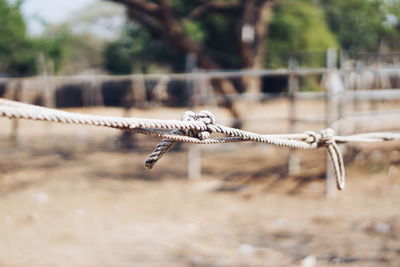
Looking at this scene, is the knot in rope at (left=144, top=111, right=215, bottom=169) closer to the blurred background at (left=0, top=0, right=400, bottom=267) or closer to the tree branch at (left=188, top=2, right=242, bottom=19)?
the blurred background at (left=0, top=0, right=400, bottom=267)

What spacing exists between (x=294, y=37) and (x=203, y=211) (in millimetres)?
12836

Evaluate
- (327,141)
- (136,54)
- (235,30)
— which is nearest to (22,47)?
(136,54)

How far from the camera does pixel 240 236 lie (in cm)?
374

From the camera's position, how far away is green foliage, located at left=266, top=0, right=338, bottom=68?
1575 centimetres

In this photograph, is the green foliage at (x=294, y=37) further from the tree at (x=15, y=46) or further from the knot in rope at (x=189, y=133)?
the knot in rope at (x=189, y=133)

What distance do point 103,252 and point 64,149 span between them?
491 centimetres

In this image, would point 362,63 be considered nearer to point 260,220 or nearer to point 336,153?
point 260,220

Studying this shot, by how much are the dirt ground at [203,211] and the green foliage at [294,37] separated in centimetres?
941

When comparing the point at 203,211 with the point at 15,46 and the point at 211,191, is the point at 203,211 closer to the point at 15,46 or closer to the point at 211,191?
the point at 211,191

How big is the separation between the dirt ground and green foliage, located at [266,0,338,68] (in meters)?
9.41

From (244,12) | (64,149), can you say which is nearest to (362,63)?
(244,12)

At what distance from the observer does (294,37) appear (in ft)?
53.1

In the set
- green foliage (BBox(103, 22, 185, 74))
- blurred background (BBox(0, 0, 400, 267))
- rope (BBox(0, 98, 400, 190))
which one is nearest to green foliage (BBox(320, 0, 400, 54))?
green foliage (BBox(103, 22, 185, 74))

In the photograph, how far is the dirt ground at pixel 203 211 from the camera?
3.30m
